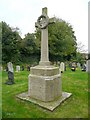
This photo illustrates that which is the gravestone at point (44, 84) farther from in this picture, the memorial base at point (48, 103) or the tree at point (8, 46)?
the tree at point (8, 46)

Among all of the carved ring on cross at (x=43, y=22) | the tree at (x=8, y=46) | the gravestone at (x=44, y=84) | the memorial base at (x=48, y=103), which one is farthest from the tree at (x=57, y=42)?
the memorial base at (x=48, y=103)

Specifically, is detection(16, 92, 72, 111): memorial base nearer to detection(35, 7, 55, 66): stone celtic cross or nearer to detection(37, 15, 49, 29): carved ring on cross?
detection(35, 7, 55, 66): stone celtic cross

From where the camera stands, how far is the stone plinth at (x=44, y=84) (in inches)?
226

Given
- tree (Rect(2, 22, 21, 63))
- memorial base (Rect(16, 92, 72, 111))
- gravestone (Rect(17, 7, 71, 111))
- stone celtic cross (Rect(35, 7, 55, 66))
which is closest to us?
memorial base (Rect(16, 92, 72, 111))

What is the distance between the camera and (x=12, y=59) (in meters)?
24.1

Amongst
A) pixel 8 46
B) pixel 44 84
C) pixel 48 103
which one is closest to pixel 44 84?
pixel 44 84

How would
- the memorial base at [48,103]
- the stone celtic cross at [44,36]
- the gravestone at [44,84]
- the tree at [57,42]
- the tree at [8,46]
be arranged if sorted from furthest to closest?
1. the tree at [57,42]
2. the tree at [8,46]
3. the stone celtic cross at [44,36]
4. the gravestone at [44,84]
5. the memorial base at [48,103]

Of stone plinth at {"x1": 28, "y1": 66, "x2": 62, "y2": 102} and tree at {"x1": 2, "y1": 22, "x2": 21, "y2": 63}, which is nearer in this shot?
stone plinth at {"x1": 28, "y1": 66, "x2": 62, "y2": 102}

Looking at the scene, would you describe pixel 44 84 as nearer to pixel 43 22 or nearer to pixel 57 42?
→ pixel 43 22

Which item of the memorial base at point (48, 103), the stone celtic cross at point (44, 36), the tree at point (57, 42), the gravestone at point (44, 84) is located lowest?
the memorial base at point (48, 103)

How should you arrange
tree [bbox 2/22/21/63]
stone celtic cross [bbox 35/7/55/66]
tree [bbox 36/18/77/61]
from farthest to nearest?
tree [bbox 36/18/77/61], tree [bbox 2/22/21/63], stone celtic cross [bbox 35/7/55/66]

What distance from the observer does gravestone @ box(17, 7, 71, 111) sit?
5.74m


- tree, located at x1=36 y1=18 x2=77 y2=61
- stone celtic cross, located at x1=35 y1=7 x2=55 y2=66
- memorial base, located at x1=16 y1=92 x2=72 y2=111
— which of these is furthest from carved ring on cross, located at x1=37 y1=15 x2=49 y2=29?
tree, located at x1=36 y1=18 x2=77 y2=61

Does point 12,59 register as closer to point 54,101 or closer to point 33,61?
point 33,61
